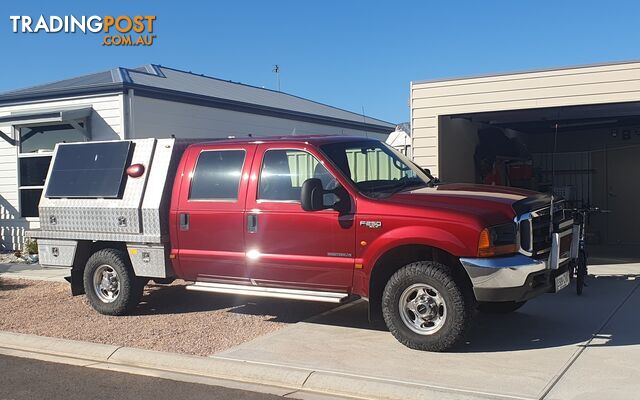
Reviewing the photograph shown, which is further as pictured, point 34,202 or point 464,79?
point 34,202

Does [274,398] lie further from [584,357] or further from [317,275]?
[584,357]

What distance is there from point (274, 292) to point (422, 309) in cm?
176

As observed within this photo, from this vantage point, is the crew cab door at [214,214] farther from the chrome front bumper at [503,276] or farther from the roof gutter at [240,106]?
the roof gutter at [240,106]

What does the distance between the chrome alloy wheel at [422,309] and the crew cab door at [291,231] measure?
0.68 m

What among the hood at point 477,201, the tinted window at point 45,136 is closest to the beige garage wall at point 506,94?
the hood at point 477,201

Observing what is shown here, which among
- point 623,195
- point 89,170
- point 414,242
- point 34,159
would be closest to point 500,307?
point 414,242

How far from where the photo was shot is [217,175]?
299 inches

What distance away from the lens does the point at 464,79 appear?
417 inches

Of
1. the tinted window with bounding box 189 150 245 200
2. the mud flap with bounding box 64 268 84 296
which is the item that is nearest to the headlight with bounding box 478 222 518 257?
the tinted window with bounding box 189 150 245 200

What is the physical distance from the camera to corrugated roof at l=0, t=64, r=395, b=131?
13.9m

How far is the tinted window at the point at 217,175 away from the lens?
7461 mm

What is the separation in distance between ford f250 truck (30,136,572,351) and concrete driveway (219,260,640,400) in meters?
0.33

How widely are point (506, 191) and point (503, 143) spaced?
24.2 feet

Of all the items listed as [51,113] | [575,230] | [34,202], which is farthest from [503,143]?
[34,202]
